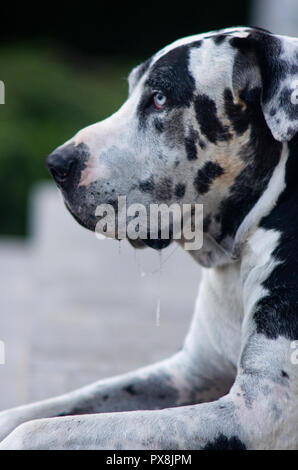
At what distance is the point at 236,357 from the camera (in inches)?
127

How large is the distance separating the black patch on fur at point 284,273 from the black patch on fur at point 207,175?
0.72 feet

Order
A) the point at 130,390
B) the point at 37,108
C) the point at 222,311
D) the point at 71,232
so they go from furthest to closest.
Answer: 1. the point at 37,108
2. the point at 71,232
3. the point at 130,390
4. the point at 222,311

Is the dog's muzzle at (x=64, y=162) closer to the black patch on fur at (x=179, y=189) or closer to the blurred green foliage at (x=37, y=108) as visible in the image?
the black patch on fur at (x=179, y=189)

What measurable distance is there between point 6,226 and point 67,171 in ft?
22.9

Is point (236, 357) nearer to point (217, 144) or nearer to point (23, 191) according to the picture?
point (217, 144)

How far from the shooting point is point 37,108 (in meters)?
12.6

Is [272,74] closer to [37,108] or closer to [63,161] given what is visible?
[63,161]

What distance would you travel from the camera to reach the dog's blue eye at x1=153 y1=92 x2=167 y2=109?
9.86ft

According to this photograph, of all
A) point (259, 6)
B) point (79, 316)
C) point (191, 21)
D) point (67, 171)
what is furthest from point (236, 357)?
point (191, 21)

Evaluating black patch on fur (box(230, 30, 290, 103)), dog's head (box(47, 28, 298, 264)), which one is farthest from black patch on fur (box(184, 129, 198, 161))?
black patch on fur (box(230, 30, 290, 103))

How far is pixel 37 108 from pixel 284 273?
33.4ft

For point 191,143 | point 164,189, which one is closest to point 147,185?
point 164,189

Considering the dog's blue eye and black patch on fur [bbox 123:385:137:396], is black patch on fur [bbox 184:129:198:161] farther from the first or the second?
black patch on fur [bbox 123:385:137:396]

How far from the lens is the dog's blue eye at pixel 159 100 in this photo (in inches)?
118
